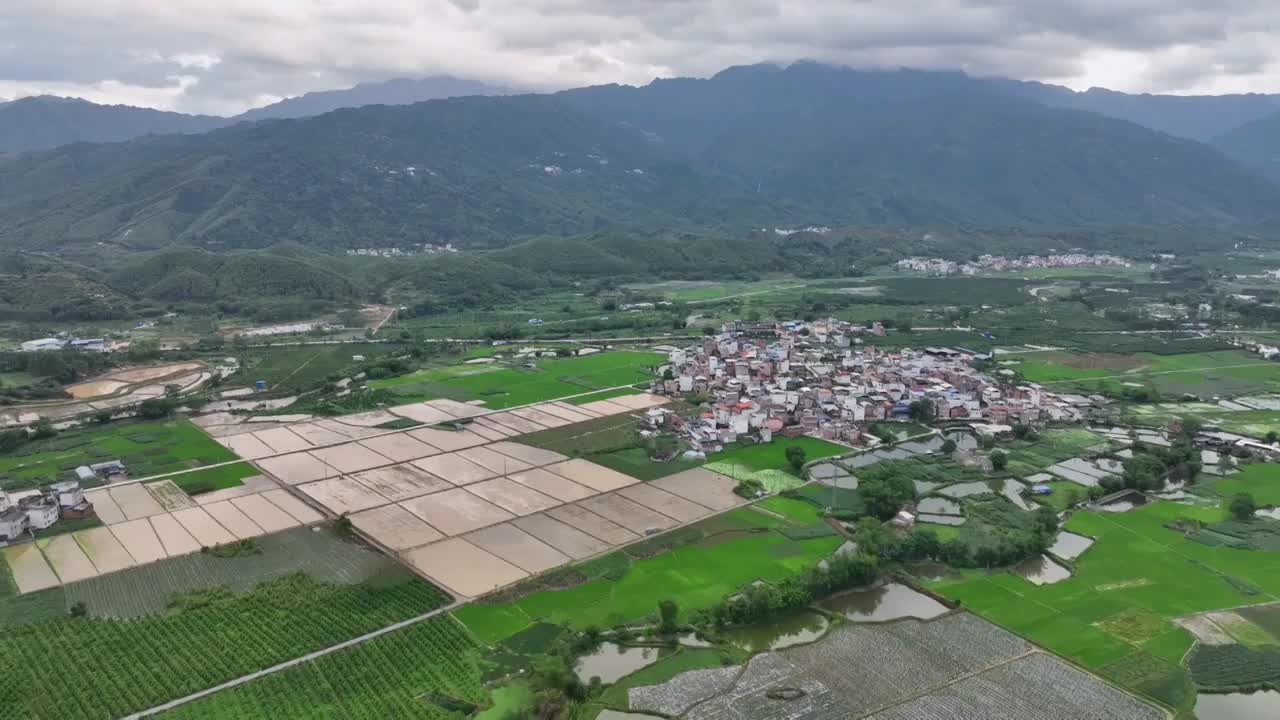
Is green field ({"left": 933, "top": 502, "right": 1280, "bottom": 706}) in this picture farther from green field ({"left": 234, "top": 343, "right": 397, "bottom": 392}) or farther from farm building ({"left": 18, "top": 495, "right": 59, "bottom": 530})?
green field ({"left": 234, "top": 343, "right": 397, "bottom": 392})

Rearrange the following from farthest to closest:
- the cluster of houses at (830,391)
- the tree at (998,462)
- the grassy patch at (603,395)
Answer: the grassy patch at (603,395)
the cluster of houses at (830,391)
the tree at (998,462)

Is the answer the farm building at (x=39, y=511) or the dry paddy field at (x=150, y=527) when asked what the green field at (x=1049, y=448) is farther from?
the farm building at (x=39, y=511)

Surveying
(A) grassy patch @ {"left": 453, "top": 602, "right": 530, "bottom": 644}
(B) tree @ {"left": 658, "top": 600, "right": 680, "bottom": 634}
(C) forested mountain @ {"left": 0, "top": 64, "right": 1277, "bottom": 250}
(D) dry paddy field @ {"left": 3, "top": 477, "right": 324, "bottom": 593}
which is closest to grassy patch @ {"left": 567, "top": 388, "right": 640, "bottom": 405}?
(D) dry paddy field @ {"left": 3, "top": 477, "right": 324, "bottom": 593}

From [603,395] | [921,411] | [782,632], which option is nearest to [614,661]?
[782,632]

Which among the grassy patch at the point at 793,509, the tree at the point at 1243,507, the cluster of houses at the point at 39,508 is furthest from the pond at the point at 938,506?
the cluster of houses at the point at 39,508

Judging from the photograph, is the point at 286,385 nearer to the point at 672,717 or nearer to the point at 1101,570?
the point at 672,717

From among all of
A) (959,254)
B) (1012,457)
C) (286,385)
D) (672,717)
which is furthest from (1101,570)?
(959,254)
